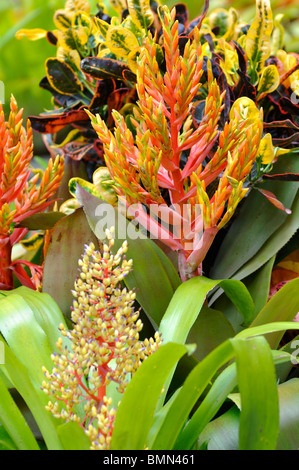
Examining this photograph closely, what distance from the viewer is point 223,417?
0.44 meters

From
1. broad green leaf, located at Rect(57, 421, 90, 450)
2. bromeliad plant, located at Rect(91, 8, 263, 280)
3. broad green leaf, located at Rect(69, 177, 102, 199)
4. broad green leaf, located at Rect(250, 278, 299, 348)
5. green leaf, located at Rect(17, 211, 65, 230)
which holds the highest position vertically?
bromeliad plant, located at Rect(91, 8, 263, 280)

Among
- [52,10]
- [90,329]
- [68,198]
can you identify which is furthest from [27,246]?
[52,10]

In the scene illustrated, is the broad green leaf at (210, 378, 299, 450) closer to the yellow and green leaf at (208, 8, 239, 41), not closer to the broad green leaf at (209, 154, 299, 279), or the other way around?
the broad green leaf at (209, 154, 299, 279)

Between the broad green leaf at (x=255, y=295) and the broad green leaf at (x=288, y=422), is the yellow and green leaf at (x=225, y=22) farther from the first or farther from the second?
the broad green leaf at (x=288, y=422)

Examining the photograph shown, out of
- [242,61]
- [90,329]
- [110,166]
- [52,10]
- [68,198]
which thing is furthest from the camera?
[52,10]

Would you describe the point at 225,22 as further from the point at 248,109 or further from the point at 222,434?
the point at 222,434

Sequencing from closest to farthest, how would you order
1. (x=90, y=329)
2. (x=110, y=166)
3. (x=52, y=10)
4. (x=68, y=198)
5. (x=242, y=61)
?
(x=90, y=329), (x=110, y=166), (x=242, y=61), (x=68, y=198), (x=52, y=10)

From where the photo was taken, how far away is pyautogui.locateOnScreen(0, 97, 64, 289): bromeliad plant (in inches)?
21.5

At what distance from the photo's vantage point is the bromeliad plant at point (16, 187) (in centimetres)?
55

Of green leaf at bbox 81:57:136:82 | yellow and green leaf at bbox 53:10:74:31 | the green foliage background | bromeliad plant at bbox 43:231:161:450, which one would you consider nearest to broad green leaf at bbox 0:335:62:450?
bromeliad plant at bbox 43:231:161:450

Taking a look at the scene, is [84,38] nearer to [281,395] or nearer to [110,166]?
[110,166]

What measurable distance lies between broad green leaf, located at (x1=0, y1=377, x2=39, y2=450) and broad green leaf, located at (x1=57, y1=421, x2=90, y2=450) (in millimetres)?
58

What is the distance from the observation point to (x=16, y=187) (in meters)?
0.59

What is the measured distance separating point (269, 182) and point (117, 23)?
0.30m
